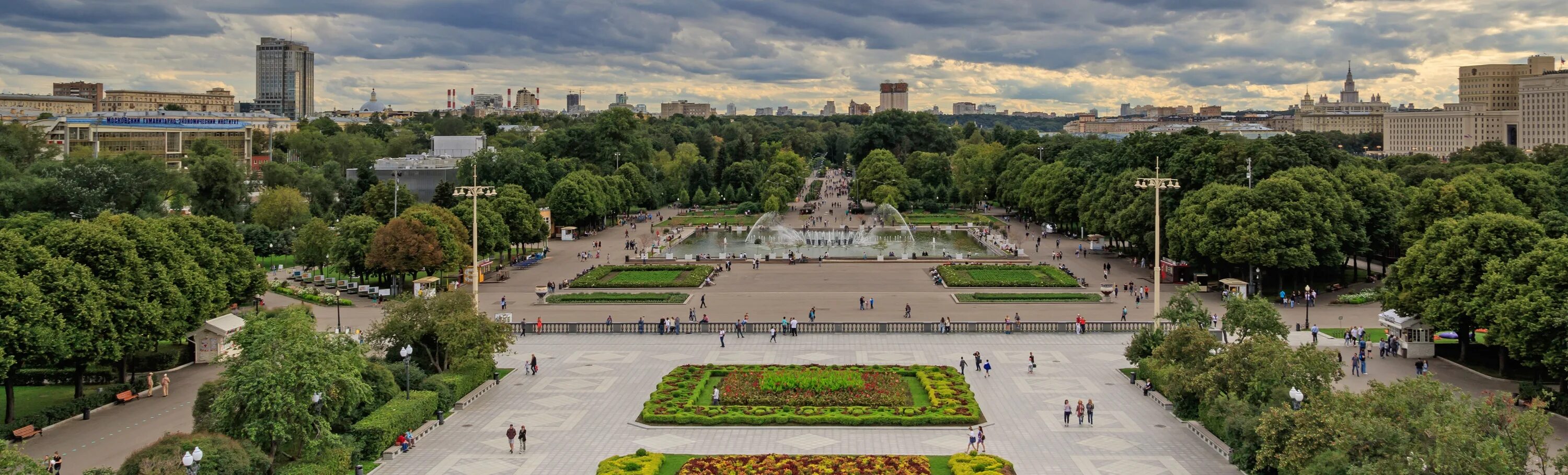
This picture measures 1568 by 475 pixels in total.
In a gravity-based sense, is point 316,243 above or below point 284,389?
above

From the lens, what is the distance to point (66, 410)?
109 feet

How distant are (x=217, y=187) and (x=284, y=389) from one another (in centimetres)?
6773

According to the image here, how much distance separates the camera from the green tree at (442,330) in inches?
1425

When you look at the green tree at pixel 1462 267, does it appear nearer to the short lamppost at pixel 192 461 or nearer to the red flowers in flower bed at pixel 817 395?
the red flowers in flower bed at pixel 817 395

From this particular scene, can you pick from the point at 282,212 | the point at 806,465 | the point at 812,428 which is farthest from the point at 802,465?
the point at 282,212

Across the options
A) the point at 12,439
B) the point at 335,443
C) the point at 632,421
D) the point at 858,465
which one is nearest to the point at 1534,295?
the point at 858,465

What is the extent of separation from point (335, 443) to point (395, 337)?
389 inches

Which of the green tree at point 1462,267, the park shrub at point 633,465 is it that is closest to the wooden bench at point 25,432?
the park shrub at point 633,465

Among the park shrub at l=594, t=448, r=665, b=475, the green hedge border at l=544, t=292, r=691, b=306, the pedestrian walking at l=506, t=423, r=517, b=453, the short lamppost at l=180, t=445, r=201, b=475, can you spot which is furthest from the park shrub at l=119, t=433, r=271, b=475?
the green hedge border at l=544, t=292, r=691, b=306

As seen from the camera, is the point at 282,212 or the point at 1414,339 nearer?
the point at 1414,339

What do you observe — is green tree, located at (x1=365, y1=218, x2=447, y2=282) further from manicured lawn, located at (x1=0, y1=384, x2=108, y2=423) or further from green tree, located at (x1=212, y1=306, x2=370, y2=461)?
green tree, located at (x1=212, y1=306, x2=370, y2=461)

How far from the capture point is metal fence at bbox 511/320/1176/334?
4738 cm

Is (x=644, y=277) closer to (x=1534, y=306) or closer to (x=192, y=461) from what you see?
(x=192, y=461)

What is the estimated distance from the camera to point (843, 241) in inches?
3529
